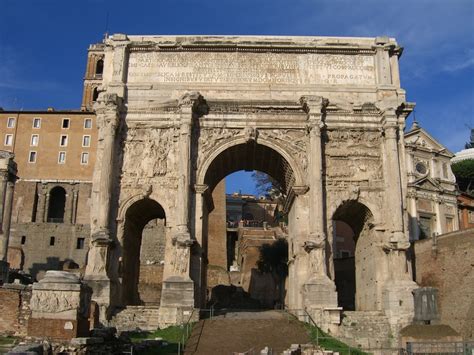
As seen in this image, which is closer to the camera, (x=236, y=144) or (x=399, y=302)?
(x=399, y=302)

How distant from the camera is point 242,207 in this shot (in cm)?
6600

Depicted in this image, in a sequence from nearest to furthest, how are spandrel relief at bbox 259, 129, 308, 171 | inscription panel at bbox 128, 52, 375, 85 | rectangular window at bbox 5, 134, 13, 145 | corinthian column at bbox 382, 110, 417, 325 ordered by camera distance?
corinthian column at bbox 382, 110, 417, 325 < spandrel relief at bbox 259, 129, 308, 171 < inscription panel at bbox 128, 52, 375, 85 < rectangular window at bbox 5, 134, 13, 145

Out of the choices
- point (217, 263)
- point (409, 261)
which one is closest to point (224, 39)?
point (409, 261)

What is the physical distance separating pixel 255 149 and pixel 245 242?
2313 cm

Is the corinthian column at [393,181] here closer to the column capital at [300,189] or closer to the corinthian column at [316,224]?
the corinthian column at [316,224]

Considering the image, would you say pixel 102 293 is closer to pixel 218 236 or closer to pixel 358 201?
pixel 358 201

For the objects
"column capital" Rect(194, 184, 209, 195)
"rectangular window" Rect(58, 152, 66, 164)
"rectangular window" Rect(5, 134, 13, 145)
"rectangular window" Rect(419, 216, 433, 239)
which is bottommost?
"column capital" Rect(194, 184, 209, 195)

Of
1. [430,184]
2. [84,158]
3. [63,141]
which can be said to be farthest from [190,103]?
[63,141]

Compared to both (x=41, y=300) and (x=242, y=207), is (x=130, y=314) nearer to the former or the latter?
(x=41, y=300)

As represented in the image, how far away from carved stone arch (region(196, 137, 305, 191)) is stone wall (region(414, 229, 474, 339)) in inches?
244

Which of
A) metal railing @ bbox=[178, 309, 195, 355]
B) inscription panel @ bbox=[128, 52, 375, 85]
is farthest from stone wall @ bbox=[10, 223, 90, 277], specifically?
metal railing @ bbox=[178, 309, 195, 355]

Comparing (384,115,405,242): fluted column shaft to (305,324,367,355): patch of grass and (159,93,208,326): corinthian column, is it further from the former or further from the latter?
(159,93,208,326): corinthian column

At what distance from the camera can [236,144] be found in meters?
23.5

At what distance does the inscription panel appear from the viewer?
24.4m
